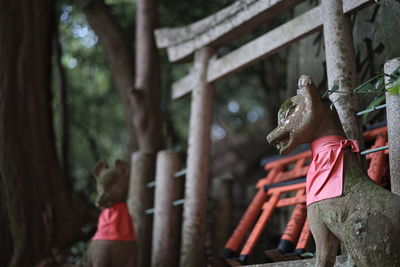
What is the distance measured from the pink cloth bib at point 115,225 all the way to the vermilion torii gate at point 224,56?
689mm

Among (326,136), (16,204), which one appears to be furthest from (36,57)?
(326,136)

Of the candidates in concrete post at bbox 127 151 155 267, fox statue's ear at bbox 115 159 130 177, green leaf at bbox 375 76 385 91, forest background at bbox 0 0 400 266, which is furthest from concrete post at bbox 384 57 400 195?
concrete post at bbox 127 151 155 267

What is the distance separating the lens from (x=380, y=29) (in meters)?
5.36

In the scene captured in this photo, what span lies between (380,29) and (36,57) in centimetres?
400

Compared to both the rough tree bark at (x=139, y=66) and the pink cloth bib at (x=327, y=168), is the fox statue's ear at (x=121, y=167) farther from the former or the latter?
the pink cloth bib at (x=327, y=168)

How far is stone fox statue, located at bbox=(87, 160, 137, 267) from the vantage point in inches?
185

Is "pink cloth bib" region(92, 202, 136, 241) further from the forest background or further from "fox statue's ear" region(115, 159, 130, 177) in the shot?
the forest background

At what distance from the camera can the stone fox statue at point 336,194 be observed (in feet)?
9.31

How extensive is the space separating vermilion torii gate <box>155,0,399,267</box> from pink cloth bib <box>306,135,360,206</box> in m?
0.76

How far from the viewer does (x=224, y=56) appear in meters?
5.59

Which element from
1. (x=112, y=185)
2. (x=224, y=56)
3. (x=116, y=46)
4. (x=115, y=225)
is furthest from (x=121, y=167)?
(x=116, y=46)

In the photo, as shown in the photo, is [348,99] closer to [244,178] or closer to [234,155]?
[244,178]

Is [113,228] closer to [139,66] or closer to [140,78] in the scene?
[140,78]

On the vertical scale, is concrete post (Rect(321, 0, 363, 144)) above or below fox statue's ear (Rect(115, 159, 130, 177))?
above
